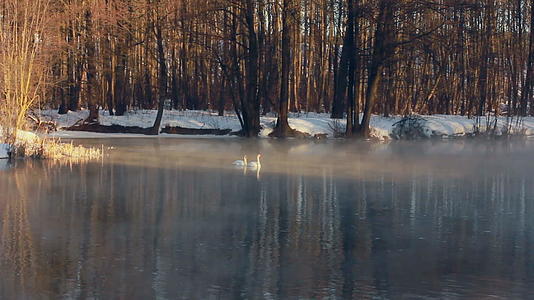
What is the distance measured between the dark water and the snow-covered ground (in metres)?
19.1

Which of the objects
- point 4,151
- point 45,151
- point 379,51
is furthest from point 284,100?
point 4,151

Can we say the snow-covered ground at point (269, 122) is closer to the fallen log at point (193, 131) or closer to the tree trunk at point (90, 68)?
the fallen log at point (193, 131)

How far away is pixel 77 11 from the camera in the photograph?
1822 inches

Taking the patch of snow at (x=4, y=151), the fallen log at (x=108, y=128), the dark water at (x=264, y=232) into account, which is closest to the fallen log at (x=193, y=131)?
the fallen log at (x=108, y=128)

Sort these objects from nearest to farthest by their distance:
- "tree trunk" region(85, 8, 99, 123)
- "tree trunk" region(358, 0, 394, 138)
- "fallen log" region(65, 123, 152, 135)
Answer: "tree trunk" region(358, 0, 394, 138), "fallen log" region(65, 123, 152, 135), "tree trunk" region(85, 8, 99, 123)

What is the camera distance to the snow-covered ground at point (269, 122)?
4422 cm

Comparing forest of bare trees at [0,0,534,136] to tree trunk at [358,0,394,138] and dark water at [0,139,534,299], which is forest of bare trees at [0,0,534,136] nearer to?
tree trunk at [358,0,394,138]

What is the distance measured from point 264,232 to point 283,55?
31710 millimetres

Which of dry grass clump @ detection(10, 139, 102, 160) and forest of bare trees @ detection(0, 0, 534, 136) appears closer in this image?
dry grass clump @ detection(10, 139, 102, 160)

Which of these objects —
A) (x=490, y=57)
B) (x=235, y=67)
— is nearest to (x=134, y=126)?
(x=235, y=67)

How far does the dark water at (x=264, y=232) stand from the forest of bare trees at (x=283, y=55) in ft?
39.7

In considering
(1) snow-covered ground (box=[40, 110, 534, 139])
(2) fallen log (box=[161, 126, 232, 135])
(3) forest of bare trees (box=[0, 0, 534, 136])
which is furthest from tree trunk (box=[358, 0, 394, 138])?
(2) fallen log (box=[161, 126, 232, 135])

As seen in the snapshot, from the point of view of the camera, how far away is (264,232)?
43.6 ft

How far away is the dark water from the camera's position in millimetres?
9711
